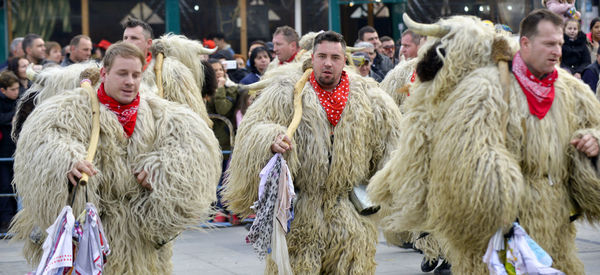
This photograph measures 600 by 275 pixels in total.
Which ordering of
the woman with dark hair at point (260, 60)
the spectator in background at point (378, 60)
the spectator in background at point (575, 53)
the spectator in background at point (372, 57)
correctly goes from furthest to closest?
1. the woman with dark hair at point (260, 60)
2. the spectator in background at point (378, 60)
3. the spectator in background at point (575, 53)
4. the spectator in background at point (372, 57)

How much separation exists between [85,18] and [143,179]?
12.3 m

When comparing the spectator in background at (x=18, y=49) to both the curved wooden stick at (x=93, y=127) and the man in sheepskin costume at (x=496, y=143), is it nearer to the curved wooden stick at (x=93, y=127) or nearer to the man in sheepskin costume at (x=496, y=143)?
the curved wooden stick at (x=93, y=127)

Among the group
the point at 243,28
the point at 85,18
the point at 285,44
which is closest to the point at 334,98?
the point at 285,44

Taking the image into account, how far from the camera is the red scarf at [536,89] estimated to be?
4.96 meters

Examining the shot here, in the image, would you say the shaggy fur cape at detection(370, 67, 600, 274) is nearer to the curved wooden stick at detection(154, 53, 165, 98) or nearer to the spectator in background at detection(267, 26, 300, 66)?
the curved wooden stick at detection(154, 53, 165, 98)

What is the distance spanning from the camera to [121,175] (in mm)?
5523

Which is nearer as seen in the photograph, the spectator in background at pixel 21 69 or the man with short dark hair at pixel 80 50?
the man with short dark hair at pixel 80 50

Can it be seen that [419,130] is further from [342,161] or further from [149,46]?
[149,46]

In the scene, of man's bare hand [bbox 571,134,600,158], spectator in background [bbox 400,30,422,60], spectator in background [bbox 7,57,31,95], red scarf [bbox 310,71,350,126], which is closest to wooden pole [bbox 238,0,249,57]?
spectator in background [bbox 7,57,31,95]

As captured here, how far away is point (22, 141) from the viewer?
559 centimetres

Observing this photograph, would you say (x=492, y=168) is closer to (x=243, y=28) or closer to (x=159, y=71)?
(x=159, y=71)

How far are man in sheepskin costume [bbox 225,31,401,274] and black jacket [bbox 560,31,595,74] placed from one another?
5.83 meters

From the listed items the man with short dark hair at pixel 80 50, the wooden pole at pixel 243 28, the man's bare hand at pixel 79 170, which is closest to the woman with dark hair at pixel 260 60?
the man with short dark hair at pixel 80 50

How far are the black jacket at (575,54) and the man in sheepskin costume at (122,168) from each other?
23.6 feet
